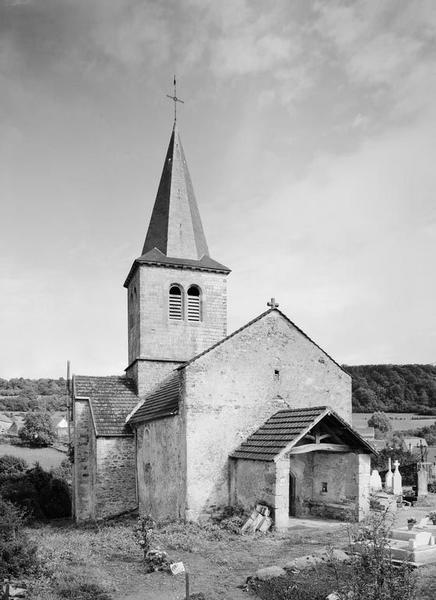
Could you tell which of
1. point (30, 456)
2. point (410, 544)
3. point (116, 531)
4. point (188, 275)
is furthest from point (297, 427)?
point (30, 456)

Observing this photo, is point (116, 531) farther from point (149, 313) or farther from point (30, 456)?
point (30, 456)

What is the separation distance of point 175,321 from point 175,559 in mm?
12684

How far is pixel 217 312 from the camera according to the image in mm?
24672

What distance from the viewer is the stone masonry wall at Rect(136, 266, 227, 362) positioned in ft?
77.3

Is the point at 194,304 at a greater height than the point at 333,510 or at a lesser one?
greater

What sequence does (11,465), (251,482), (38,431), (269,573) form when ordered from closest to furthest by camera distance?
(269,573), (251,482), (11,465), (38,431)

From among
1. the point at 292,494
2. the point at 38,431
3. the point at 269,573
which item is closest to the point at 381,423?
the point at 38,431

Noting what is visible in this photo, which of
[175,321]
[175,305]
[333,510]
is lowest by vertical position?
[333,510]

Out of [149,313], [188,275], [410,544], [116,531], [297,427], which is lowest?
[116,531]

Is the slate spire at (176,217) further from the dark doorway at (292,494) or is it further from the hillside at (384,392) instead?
the hillside at (384,392)

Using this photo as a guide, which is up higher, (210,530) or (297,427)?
(297,427)

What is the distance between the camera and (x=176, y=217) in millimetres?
25453

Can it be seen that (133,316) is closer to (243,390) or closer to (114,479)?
(114,479)

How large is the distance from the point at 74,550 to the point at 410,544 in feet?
26.1
